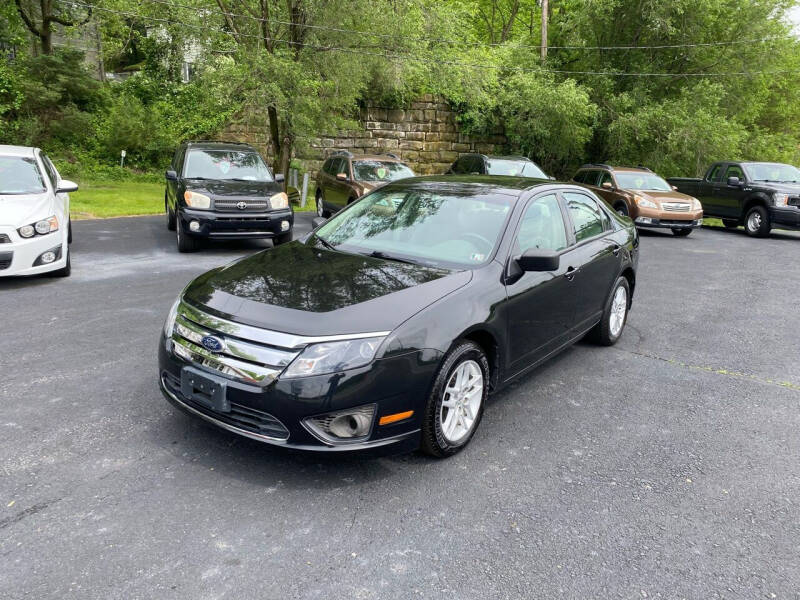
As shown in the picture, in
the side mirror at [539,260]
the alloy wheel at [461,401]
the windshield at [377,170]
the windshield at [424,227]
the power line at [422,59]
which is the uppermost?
the power line at [422,59]

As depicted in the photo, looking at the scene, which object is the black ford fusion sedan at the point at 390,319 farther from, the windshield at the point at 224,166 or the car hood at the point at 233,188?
the windshield at the point at 224,166

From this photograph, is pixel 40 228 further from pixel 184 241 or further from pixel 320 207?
pixel 320 207

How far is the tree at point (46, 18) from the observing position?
874 inches

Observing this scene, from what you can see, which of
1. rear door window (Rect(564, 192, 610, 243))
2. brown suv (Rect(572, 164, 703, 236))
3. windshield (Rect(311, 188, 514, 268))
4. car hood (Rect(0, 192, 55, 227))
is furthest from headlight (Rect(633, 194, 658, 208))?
car hood (Rect(0, 192, 55, 227))

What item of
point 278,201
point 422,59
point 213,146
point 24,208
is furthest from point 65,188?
point 422,59

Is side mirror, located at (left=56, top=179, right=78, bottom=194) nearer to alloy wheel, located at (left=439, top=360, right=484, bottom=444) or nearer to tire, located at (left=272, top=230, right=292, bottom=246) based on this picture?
tire, located at (left=272, top=230, right=292, bottom=246)

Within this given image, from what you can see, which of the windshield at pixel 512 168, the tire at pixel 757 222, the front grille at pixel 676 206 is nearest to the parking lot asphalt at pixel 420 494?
the front grille at pixel 676 206

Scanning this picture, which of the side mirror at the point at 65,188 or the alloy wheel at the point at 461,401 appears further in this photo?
the side mirror at the point at 65,188

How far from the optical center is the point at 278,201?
1026 centimetres

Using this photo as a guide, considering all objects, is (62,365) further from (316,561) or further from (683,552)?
(683,552)

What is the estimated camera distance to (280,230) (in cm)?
1018

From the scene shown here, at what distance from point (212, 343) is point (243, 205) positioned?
272 inches

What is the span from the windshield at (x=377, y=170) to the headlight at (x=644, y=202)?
5.42m

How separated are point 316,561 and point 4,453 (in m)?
2.01
